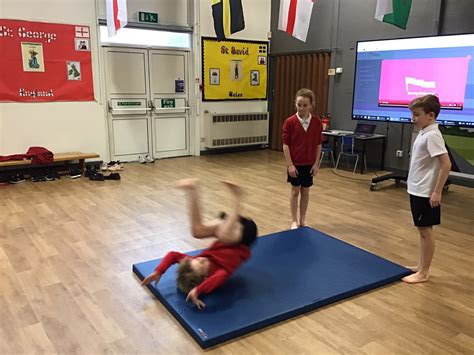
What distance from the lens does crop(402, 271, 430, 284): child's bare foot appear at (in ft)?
9.69

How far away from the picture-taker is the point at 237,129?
8453mm

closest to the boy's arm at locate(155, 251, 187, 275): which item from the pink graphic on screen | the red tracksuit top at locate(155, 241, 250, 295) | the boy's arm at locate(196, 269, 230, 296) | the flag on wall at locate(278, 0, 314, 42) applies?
the red tracksuit top at locate(155, 241, 250, 295)

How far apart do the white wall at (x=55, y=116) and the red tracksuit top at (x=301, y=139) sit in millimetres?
4199

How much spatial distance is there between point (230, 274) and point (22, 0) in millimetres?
5476

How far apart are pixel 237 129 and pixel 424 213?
5930mm

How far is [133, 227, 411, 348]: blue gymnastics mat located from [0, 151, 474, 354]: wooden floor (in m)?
0.07

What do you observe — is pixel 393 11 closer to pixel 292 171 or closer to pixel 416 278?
pixel 292 171

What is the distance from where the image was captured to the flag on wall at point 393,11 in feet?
16.9

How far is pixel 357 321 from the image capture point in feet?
8.09

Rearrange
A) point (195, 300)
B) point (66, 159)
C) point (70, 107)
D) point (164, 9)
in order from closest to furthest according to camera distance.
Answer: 1. point (195, 300)
2. point (66, 159)
3. point (70, 107)
4. point (164, 9)

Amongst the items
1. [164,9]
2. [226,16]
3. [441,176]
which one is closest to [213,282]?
[441,176]

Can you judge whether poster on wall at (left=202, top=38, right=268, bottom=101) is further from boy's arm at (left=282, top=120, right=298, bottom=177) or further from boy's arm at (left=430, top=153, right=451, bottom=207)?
boy's arm at (left=430, top=153, right=451, bottom=207)

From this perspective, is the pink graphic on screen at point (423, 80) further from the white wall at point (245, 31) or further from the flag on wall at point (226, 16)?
the white wall at point (245, 31)

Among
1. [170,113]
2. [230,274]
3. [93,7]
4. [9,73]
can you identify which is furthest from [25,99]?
[230,274]
